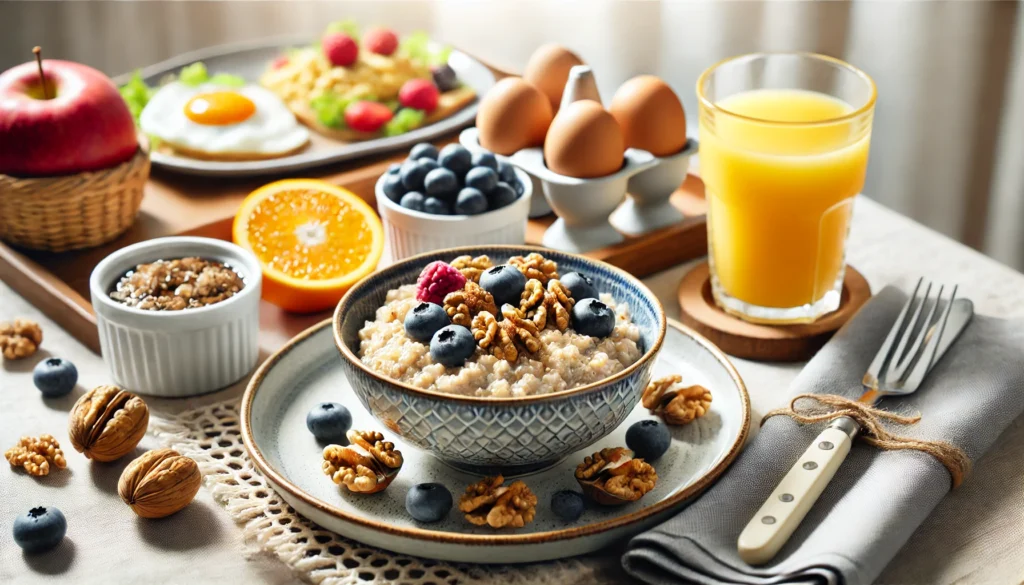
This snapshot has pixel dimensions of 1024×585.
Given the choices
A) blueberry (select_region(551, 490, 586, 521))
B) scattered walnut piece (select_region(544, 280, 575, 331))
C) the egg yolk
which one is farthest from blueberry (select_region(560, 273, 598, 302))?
the egg yolk

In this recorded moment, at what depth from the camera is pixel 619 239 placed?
181 centimetres

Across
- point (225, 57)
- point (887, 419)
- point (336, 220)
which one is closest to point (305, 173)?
point (336, 220)

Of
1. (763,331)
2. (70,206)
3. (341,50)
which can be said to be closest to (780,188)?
(763,331)

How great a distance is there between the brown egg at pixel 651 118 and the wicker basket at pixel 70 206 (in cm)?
83

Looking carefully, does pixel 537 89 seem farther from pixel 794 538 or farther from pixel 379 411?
pixel 794 538

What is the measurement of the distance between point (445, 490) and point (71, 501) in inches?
17.8

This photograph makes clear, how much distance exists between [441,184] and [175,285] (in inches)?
17.5

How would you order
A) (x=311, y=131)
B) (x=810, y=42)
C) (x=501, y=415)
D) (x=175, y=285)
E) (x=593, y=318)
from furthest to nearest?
(x=810, y=42) < (x=311, y=131) < (x=175, y=285) < (x=593, y=318) < (x=501, y=415)

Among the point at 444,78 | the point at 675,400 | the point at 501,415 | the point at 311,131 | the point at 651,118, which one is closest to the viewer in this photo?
the point at 501,415

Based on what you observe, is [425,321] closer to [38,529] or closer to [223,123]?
[38,529]

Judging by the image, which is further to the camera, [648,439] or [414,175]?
[414,175]

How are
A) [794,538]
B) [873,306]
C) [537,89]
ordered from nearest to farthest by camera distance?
1. [794,538]
2. [873,306]
3. [537,89]

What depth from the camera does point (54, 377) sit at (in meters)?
1.45

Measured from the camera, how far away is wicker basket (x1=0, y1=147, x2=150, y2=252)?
1.69 m
